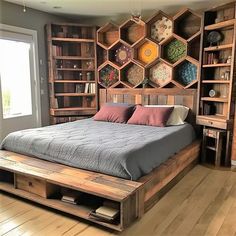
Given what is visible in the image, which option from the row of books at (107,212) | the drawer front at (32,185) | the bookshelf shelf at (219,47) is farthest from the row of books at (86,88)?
the row of books at (107,212)

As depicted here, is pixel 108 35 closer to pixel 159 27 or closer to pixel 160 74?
pixel 159 27

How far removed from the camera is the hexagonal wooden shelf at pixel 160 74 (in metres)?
4.40

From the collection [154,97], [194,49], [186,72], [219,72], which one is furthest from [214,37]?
[154,97]

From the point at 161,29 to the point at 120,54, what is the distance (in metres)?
0.93

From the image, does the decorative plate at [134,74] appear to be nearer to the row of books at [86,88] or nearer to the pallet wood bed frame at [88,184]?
the row of books at [86,88]

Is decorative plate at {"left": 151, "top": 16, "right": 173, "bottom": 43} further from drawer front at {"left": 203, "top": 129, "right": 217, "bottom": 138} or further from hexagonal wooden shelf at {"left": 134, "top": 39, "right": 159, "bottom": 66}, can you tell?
drawer front at {"left": 203, "top": 129, "right": 217, "bottom": 138}

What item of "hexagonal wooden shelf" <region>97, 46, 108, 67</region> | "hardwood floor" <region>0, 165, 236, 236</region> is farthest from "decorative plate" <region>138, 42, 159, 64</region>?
"hardwood floor" <region>0, 165, 236, 236</region>

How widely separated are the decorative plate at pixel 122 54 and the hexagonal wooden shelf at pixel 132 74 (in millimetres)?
140

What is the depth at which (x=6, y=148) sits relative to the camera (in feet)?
10.5

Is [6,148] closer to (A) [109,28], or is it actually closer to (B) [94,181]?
(B) [94,181]

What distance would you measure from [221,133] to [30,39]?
3587 millimetres

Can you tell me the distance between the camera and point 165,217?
7.81 feet

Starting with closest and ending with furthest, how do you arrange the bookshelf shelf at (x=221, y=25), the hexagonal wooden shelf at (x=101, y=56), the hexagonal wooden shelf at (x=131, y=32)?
the bookshelf shelf at (x=221, y=25), the hexagonal wooden shelf at (x=131, y=32), the hexagonal wooden shelf at (x=101, y=56)

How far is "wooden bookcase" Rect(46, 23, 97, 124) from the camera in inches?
191
